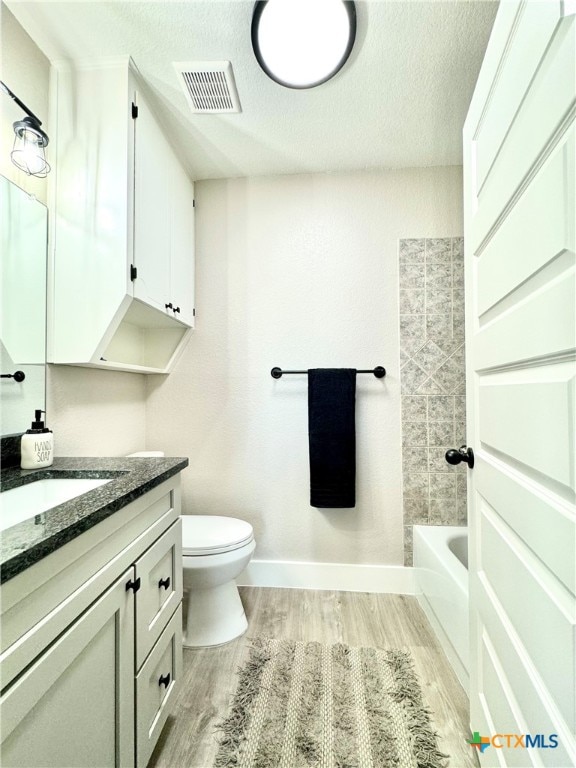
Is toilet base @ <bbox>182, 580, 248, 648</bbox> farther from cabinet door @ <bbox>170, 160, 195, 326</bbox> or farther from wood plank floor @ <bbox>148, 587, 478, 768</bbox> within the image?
cabinet door @ <bbox>170, 160, 195, 326</bbox>

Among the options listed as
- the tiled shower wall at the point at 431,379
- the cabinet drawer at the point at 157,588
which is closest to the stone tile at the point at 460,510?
the tiled shower wall at the point at 431,379

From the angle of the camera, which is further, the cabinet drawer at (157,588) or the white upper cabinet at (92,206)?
the white upper cabinet at (92,206)

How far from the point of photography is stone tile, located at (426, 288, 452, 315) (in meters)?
1.89

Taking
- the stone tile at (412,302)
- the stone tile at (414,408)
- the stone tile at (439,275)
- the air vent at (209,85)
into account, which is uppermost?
the air vent at (209,85)

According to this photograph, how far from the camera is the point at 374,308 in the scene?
1926 mm

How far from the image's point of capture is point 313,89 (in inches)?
54.3

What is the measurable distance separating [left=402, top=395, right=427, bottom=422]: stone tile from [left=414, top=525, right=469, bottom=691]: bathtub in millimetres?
599

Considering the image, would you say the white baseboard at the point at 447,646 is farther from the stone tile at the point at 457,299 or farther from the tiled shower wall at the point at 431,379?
the stone tile at the point at 457,299

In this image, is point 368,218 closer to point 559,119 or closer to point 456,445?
point 456,445

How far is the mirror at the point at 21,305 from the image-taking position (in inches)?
42.7

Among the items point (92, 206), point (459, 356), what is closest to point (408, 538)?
point (459, 356)

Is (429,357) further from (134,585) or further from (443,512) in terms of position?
(134,585)

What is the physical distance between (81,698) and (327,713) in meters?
0.88

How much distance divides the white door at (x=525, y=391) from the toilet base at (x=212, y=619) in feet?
3.17
